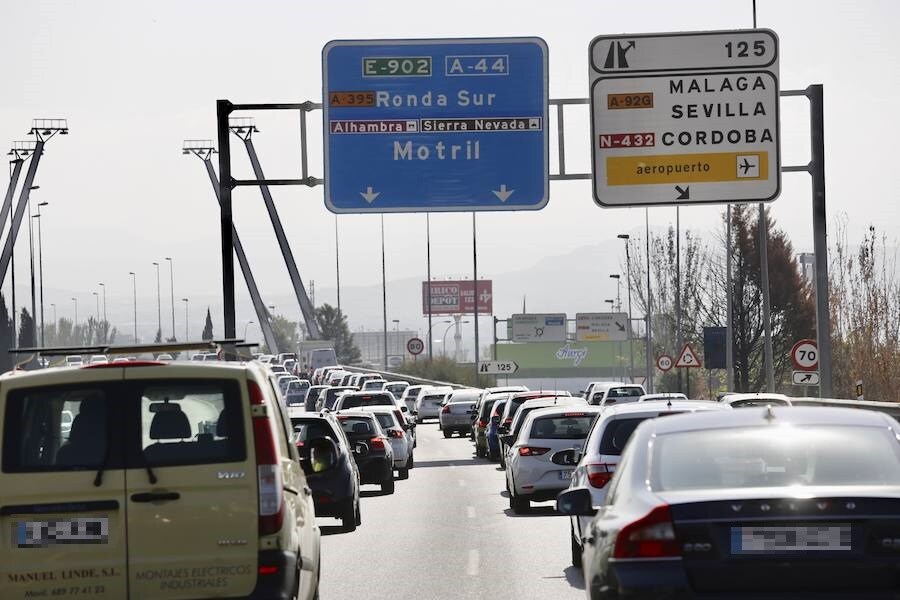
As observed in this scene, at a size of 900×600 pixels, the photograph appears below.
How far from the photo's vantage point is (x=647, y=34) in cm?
2547

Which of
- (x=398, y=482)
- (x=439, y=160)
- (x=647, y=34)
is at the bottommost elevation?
(x=398, y=482)

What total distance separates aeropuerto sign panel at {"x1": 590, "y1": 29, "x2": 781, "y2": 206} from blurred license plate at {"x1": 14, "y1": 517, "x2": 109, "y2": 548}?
57.2 feet

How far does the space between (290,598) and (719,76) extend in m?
17.8

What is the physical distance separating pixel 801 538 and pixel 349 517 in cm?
1363

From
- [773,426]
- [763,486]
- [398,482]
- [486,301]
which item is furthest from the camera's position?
[486,301]

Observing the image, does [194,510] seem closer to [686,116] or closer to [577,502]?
[577,502]

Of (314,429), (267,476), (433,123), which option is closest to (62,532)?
(267,476)

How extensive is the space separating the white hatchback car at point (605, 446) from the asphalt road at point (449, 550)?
48cm

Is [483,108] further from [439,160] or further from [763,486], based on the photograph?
[763,486]

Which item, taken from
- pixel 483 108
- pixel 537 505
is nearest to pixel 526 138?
pixel 483 108

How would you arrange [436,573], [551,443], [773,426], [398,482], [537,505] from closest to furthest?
[773,426] < [436,573] < [551,443] < [537,505] < [398,482]

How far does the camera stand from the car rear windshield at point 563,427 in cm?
2320

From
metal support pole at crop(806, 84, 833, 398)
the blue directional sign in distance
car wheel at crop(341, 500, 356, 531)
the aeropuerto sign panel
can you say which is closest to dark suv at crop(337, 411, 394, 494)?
the blue directional sign in distance

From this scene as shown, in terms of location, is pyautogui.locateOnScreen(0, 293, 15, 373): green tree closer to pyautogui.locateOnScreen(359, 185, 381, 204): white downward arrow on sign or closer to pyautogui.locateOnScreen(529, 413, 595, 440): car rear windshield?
pyautogui.locateOnScreen(359, 185, 381, 204): white downward arrow on sign
